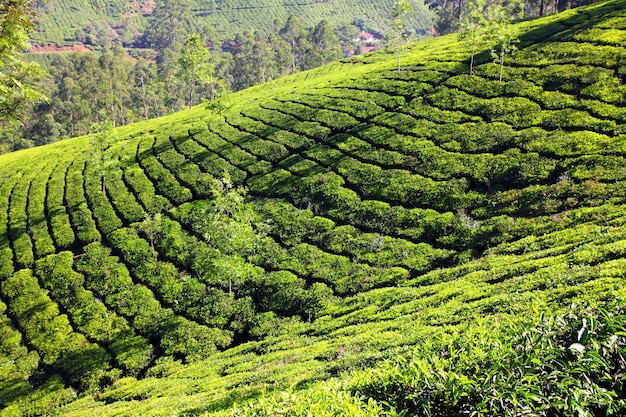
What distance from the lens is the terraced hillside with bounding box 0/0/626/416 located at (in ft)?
20.5

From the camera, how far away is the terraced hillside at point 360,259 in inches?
247

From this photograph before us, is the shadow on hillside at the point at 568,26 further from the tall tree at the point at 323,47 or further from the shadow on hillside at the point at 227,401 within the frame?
the tall tree at the point at 323,47

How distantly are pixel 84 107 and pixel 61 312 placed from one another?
329 feet

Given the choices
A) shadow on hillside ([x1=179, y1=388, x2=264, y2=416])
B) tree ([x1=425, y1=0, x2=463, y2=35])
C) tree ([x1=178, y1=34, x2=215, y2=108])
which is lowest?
shadow on hillside ([x1=179, y1=388, x2=264, y2=416])

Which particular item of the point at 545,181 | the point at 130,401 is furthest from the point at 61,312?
the point at 545,181

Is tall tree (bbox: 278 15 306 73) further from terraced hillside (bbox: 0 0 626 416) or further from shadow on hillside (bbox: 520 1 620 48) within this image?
terraced hillside (bbox: 0 0 626 416)

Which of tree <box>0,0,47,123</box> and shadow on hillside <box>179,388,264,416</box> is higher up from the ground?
tree <box>0,0,47,123</box>

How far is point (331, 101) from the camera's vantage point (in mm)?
47750

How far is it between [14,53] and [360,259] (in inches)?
779

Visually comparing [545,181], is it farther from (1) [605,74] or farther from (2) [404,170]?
(1) [605,74]

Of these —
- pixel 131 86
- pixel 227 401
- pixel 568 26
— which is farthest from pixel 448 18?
pixel 227 401

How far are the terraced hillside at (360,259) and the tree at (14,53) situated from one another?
12611 mm

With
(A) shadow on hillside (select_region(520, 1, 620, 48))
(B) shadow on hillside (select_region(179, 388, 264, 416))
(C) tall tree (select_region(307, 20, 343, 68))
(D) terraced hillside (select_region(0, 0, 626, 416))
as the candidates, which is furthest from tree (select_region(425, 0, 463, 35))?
(B) shadow on hillside (select_region(179, 388, 264, 416))

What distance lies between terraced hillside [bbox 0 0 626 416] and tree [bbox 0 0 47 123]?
12.6 m
